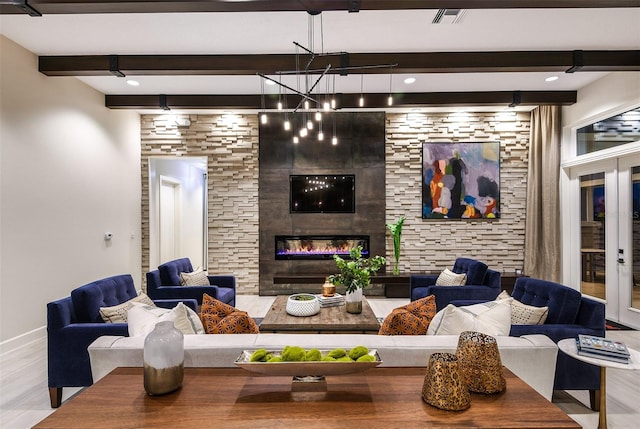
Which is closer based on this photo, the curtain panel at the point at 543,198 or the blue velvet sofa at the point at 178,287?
the blue velvet sofa at the point at 178,287

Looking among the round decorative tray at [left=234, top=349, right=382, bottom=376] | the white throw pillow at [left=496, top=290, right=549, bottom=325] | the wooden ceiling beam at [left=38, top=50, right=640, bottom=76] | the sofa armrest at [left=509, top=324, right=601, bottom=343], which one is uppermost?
the wooden ceiling beam at [left=38, top=50, right=640, bottom=76]

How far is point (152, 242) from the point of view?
21.0 feet

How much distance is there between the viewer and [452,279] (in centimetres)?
447

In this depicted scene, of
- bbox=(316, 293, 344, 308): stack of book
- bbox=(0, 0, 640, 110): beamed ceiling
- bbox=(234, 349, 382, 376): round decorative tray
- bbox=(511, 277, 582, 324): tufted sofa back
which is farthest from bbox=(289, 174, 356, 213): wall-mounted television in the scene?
bbox=(234, 349, 382, 376): round decorative tray

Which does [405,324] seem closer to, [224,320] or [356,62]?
[224,320]

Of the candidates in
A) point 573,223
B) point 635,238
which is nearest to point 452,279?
point 635,238

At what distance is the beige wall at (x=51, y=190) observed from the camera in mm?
3688

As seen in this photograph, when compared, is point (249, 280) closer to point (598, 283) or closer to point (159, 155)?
point (159, 155)

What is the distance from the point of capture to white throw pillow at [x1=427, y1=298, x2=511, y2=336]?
1.99 metres

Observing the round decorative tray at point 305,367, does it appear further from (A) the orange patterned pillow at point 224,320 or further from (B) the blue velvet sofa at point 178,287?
(B) the blue velvet sofa at point 178,287

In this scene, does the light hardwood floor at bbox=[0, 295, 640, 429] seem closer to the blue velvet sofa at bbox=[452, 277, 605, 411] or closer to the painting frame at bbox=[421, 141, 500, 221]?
the blue velvet sofa at bbox=[452, 277, 605, 411]

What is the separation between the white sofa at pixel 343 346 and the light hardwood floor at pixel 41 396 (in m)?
1.01

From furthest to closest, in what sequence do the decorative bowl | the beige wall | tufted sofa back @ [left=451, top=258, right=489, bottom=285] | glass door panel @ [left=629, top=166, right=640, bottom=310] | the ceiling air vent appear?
glass door panel @ [left=629, top=166, right=640, bottom=310]
tufted sofa back @ [left=451, top=258, right=489, bottom=285]
the beige wall
the decorative bowl
the ceiling air vent

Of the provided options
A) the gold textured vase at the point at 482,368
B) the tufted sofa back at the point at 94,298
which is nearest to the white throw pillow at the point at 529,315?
the gold textured vase at the point at 482,368
